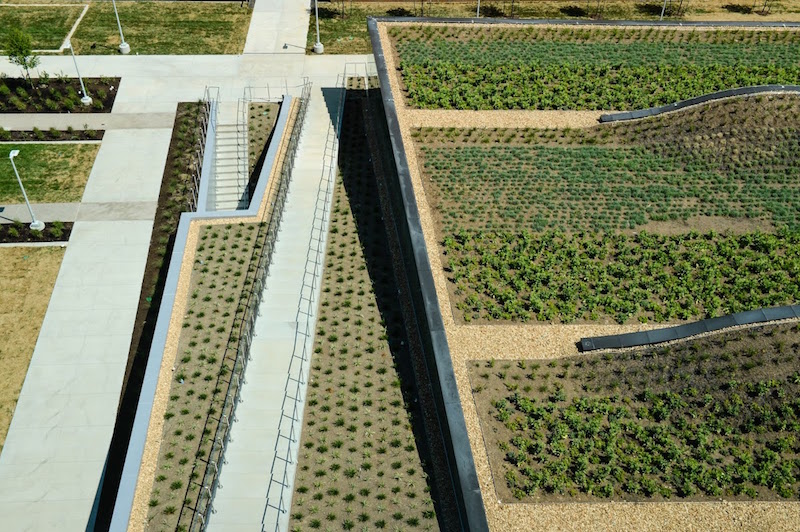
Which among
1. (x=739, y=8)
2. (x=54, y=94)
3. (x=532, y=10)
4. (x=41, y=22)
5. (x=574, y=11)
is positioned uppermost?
(x=41, y=22)

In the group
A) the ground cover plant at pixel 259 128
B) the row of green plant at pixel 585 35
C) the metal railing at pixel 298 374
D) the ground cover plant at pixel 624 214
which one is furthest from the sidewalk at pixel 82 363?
the row of green plant at pixel 585 35

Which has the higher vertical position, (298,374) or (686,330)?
(686,330)

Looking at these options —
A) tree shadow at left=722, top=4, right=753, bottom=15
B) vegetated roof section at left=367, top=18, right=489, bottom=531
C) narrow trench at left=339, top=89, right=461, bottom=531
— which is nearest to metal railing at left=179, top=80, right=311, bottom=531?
narrow trench at left=339, top=89, right=461, bottom=531

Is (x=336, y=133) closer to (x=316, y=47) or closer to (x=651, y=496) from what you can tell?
(x=316, y=47)

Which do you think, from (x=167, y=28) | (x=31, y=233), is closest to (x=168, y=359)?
(x=31, y=233)

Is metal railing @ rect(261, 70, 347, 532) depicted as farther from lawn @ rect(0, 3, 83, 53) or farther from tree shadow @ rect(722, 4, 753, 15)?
tree shadow @ rect(722, 4, 753, 15)

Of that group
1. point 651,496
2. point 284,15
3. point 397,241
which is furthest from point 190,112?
point 651,496

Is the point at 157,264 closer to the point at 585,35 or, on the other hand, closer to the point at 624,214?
the point at 624,214
